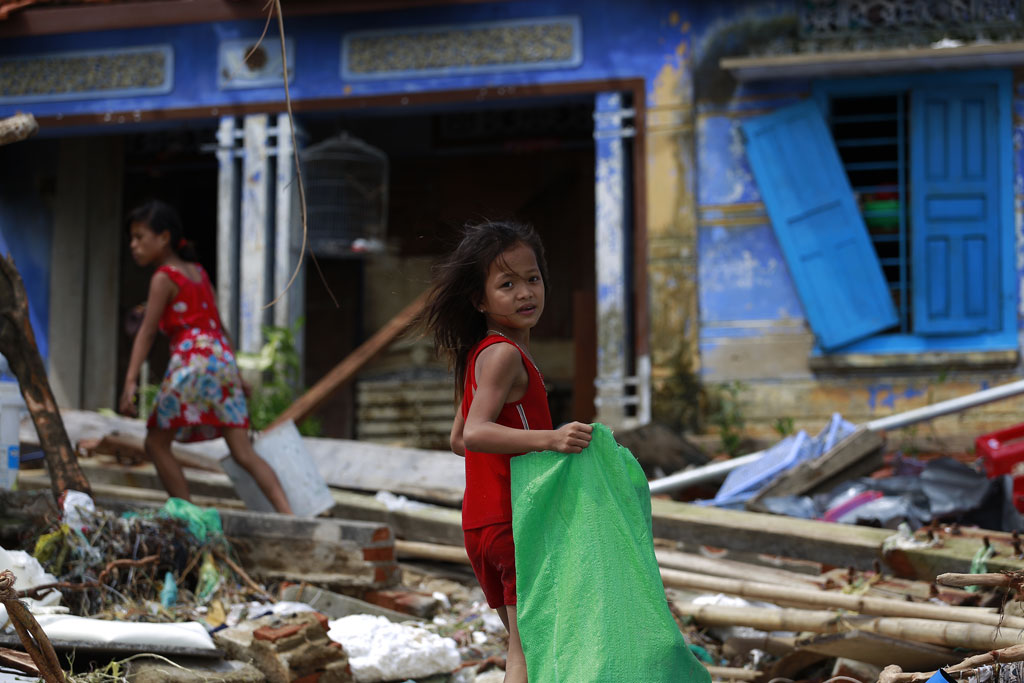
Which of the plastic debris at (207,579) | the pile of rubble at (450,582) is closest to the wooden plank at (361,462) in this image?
the pile of rubble at (450,582)

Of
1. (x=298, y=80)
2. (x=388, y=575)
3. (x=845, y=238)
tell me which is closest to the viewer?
(x=388, y=575)

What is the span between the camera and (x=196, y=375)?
5527 mm

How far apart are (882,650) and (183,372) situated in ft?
11.6

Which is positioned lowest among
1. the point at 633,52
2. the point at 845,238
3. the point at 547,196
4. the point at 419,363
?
the point at 419,363

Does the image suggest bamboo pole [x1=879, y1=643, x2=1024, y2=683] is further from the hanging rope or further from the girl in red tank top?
the hanging rope

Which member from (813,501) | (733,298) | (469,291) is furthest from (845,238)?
(469,291)

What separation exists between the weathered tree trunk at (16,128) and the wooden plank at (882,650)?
3.27 metres

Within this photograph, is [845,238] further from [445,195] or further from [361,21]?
[445,195]

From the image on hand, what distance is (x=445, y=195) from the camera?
1252 cm

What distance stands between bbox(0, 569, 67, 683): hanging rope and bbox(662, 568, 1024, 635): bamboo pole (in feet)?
8.38

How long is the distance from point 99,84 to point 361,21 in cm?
252

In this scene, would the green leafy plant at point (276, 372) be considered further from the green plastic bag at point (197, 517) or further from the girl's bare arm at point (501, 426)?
the girl's bare arm at point (501, 426)

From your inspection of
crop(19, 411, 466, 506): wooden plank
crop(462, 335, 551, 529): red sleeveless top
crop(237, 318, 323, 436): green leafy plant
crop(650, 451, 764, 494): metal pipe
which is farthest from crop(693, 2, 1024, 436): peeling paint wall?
crop(462, 335, 551, 529): red sleeveless top

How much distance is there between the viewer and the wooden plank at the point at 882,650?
11.3 ft
